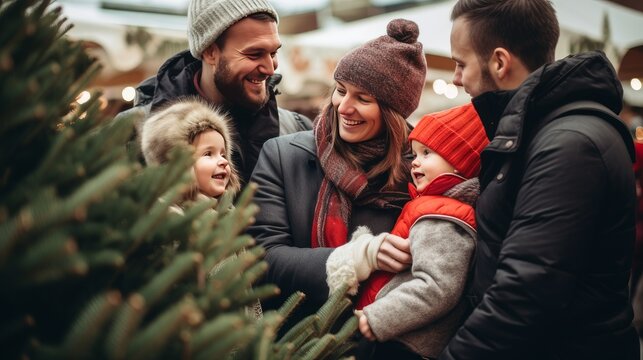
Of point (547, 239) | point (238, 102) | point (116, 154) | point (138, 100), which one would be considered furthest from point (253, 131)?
point (116, 154)

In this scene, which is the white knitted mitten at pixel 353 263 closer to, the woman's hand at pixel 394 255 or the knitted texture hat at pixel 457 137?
the woman's hand at pixel 394 255

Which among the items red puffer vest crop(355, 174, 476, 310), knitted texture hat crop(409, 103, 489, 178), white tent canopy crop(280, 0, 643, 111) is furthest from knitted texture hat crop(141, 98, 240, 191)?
white tent canopy crop(280, 0, 643, 111)

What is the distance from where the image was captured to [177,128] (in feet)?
7.56

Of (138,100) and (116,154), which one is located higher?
(116,154)

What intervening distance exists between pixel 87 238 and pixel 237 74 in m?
1.94

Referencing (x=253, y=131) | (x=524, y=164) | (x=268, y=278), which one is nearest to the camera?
(x=524, y=164)

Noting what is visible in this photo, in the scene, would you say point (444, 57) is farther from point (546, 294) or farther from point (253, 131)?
point (546, 294)

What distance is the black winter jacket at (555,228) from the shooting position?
1529 millimetres

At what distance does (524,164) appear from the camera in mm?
1674

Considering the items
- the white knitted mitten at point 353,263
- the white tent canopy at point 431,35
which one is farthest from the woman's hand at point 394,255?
the white tent canopy at point 431,35

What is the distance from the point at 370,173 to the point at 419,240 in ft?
1.49

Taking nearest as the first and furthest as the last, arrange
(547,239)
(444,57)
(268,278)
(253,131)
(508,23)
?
(547,239), (508,23), (268,278), (253,131), (444,57)

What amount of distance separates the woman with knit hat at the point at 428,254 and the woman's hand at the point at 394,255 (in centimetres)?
2

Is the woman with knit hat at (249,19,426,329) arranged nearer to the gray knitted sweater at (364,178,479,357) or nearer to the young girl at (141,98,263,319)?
the young girl at (141,98,263,319)
